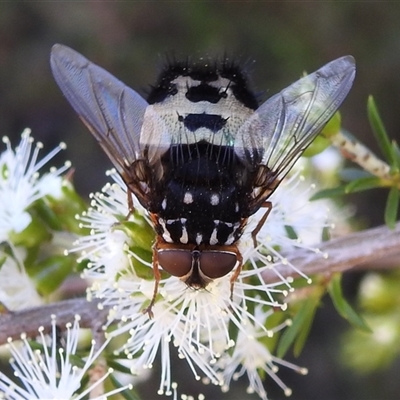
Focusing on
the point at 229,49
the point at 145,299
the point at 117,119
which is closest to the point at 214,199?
the point at 117,119

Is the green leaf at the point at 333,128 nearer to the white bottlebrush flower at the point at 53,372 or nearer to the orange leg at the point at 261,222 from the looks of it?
the orange leg at the point at 261,222

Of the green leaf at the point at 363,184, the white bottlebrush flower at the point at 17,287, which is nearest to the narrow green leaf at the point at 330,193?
the green leaf at the point at 363,184

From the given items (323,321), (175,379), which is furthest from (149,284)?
(323,321)

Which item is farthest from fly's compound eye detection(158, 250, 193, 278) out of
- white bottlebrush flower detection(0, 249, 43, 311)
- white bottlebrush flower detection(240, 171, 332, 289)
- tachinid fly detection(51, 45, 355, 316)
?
white bottlebrush flower detection(0, 249, 43, 311)

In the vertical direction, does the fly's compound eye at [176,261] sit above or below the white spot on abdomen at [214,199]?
below

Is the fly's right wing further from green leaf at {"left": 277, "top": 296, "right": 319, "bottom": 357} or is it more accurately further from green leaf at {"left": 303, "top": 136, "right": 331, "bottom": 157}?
green leaf at {"left": 277, "top": 296, "right": 319, "bottom": 357}

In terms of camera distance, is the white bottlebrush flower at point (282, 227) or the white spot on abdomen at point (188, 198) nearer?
the white spot on abdomen at point (188, 198)
